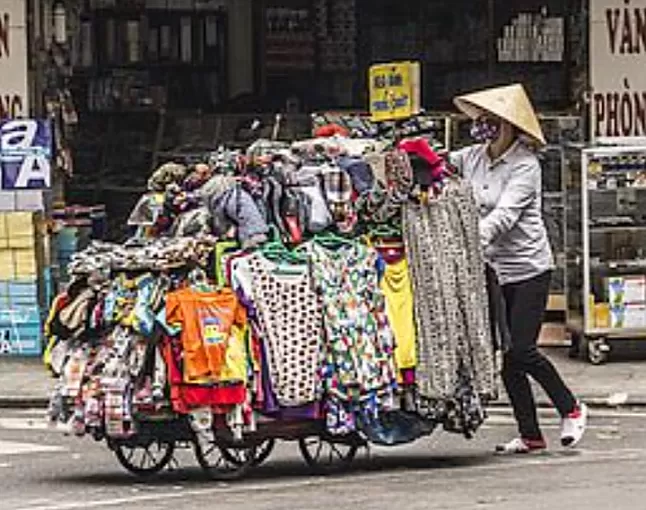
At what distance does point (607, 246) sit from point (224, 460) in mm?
6916

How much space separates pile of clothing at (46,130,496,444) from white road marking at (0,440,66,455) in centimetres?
177

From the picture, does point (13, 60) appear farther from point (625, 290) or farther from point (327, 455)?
point (327, 455)

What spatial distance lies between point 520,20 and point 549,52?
1.79 feet

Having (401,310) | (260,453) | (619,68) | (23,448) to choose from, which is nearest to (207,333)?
(260,453)

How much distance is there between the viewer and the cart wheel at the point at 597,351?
55.1ft

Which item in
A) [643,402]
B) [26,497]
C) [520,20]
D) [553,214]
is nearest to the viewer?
[26,497]

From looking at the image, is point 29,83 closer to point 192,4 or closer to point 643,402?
point 192,4

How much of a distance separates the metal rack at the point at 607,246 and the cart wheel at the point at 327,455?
5851 mm

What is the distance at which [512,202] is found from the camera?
37.3ft

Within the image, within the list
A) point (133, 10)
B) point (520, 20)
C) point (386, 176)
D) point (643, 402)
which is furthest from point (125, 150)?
point (386, 176)

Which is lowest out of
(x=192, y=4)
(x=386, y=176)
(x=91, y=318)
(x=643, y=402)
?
(x=643, y=402)

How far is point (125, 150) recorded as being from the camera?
762 inches

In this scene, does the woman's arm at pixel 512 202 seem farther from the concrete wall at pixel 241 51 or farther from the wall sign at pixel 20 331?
the concrete wall at pixel 241 51

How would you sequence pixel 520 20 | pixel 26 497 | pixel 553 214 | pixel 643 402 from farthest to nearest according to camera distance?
1. pixel 520 20
2. pixel 553 214
3. pixel 643 402
4. pixel 26 497
